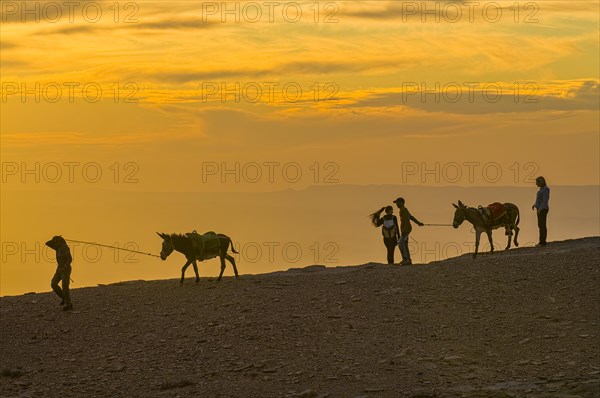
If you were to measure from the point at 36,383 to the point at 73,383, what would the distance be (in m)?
0.86

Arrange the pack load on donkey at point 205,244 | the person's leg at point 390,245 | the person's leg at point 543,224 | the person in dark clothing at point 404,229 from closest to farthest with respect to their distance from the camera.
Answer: the pack load on donkey at point 205,244
the person in dark clothing at point 404,229
the person's leg at point 390,245
the person's leg at point 543,224

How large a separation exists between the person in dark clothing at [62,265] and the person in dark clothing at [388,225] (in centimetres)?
950

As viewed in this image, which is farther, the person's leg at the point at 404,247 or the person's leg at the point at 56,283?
the person's leg at the point at 404,247

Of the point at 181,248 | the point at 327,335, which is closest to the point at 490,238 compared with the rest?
the point at 181,248

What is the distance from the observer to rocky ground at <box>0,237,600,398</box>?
21.9 meters

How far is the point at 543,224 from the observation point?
115 feet

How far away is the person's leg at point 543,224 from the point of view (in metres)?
34.5

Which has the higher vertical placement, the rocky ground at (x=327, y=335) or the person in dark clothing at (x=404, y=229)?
the person in dark clothing at (x=404, y=229)

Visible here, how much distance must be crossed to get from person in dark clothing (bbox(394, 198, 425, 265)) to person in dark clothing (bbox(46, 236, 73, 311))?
31.7 ft

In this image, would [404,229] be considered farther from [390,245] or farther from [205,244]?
[205,244]

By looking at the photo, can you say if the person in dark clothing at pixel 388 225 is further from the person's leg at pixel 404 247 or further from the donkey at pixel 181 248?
the donkey at pixel 181 248

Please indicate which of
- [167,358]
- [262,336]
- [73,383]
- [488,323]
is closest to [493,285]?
[488,323]

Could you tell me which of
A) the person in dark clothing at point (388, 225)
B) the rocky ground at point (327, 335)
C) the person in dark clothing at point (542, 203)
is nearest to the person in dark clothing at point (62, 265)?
the rocky ground at point (327, 335)

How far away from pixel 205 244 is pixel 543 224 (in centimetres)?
1162
